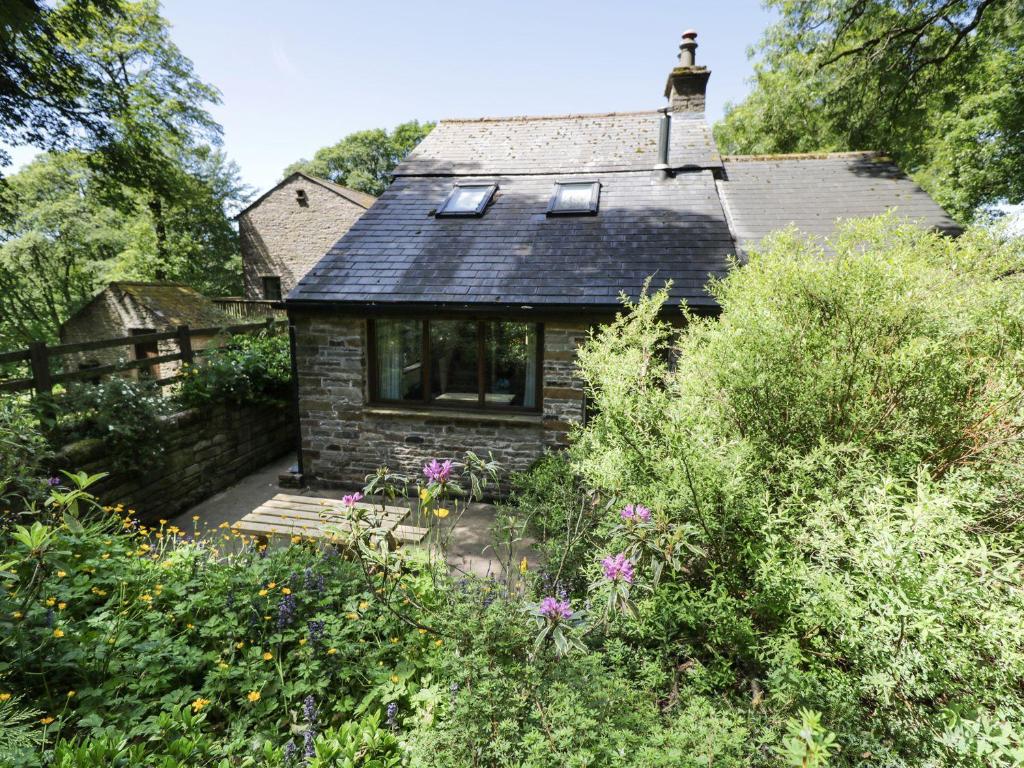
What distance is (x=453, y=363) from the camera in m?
6.81

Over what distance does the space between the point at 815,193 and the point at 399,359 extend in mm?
7330

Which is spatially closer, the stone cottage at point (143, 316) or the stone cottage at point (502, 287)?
the stone cottage at point (502, 287)

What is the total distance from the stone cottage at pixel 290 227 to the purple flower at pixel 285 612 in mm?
20153

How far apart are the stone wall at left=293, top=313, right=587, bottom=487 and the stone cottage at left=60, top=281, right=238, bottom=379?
832 cm

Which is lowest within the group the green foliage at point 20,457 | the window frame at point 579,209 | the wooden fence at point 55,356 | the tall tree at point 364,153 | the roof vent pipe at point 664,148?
the green foliage at point 20,457

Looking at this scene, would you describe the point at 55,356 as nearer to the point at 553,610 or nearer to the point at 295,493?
the point at 295,493

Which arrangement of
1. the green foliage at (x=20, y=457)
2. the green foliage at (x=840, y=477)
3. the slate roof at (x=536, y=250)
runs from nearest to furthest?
the green foliage at (x=840, y=477), the green foliage at (x=20, y=457), the slate roof at (x=536, y=250)

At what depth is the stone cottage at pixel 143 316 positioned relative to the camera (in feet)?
43.9

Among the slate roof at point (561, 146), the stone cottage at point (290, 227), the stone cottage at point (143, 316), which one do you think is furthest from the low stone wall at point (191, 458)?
the stone cottage at point (290, 227)

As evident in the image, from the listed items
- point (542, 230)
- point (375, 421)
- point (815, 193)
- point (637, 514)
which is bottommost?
point (375, 421)

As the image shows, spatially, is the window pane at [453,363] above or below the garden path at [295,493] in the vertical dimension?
above

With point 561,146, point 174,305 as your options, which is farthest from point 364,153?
point 561,146

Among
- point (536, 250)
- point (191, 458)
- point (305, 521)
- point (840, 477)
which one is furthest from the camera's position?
point (536, 250)

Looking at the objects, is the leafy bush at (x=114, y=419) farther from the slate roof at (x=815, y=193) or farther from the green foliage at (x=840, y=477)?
the slate roof at (x=815, y=193)
